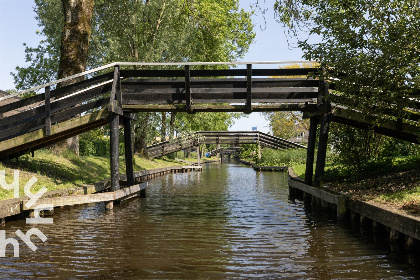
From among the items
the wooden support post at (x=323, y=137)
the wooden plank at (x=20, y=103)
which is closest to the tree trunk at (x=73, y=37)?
the wooden plank at (x=20, y=103)

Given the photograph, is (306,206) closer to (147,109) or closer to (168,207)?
(168,207)

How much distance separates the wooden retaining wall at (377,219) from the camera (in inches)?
298

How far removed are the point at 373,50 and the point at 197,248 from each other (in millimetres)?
6369

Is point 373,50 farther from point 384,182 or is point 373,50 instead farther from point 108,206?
point 108,206

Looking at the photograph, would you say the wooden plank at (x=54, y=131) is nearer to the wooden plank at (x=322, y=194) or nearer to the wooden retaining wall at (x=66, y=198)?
the wooden retaining wall at (x=66, y=198)

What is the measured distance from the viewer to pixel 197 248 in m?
8.18

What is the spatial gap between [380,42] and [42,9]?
32.2m

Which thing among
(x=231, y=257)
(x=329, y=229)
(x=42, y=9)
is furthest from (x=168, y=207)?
(x=42, y=9)

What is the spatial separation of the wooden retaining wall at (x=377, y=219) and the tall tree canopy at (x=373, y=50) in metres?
2.40

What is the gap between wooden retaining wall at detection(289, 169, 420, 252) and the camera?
24.9 ft

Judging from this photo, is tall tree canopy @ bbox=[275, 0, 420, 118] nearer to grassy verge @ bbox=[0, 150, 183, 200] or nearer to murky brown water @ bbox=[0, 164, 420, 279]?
murky brown water @ bbox=[0, 164, 420, 279]

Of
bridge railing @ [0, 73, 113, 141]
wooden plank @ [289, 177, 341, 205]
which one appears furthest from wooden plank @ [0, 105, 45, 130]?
wooden plank @ [289, 177, 341, 205]

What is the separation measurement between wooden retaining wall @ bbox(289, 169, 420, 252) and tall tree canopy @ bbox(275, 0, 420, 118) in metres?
2.40

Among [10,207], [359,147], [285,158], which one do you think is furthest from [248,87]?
[285,158]
